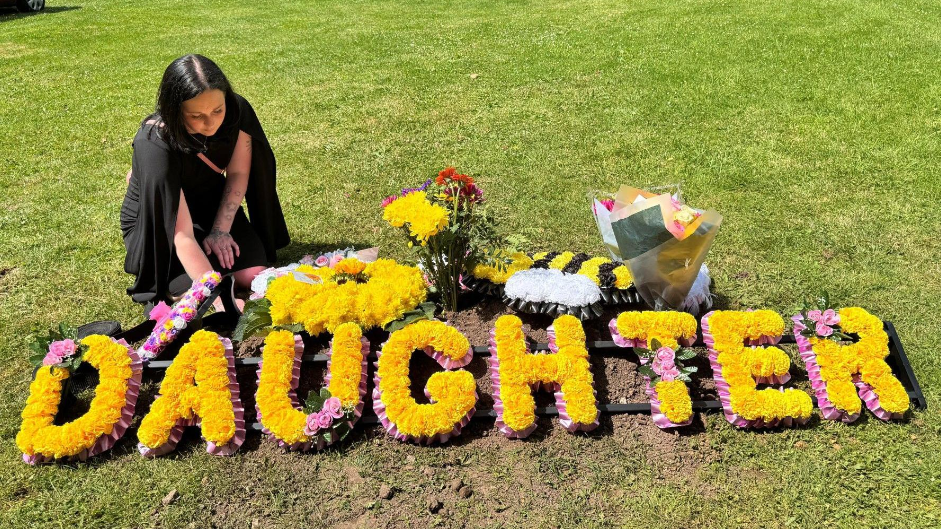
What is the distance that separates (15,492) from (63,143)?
5033 millimetres

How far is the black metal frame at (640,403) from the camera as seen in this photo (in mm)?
3439

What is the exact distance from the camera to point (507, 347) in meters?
3.51

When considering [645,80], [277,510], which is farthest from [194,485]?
[645,80]

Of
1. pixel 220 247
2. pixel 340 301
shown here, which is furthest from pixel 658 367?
pixel 220 247

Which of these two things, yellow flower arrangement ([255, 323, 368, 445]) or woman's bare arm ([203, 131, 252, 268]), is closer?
yellow flower arrangement ([255, 323, 368, 445])

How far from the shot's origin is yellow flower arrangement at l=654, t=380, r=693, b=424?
3.30 meters

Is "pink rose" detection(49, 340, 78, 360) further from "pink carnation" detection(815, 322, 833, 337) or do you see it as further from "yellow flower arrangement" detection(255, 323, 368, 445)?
"pink carnation" detection(815, 322, 833, 337)

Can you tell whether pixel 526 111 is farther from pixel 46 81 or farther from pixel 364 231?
pixel 46 81

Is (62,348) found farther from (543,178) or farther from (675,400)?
(543,178)

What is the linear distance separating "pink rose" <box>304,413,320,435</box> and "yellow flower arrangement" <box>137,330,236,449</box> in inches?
13.8

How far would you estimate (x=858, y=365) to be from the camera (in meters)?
3.46

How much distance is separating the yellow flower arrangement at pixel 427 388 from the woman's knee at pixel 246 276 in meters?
1.33

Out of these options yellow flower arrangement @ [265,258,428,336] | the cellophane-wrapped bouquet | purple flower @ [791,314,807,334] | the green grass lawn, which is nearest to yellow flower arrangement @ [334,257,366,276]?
yellow flower arrangement @ [265,258,428,336]

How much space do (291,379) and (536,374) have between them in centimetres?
119
